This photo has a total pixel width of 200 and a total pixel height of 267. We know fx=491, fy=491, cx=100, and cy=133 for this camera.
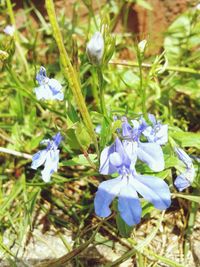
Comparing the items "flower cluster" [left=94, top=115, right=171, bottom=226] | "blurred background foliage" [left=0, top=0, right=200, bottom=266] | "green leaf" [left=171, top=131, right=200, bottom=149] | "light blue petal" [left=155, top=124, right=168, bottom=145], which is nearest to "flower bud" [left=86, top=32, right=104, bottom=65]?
"blurred background foliage" [left=0, top=0, right=200, bottom=266]

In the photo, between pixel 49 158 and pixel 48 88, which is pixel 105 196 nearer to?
pixel 49 158

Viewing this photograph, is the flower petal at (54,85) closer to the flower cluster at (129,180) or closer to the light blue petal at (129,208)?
the flower cluster at (129,180)

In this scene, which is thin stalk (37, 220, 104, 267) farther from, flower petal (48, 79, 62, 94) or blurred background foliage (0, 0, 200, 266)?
flower petal (48, 79, 62, 94)

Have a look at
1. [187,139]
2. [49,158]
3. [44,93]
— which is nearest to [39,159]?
[49,158]

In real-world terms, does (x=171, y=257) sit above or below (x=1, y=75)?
below

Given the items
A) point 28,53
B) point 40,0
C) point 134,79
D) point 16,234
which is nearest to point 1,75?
point 28,53

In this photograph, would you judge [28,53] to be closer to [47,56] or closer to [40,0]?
[47,56]
